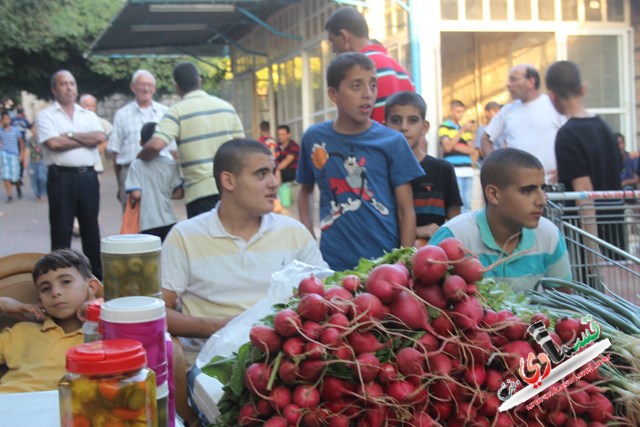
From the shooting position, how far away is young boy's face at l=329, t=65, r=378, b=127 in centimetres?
440

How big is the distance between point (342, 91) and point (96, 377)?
10.2ft

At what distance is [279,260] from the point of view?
3734 millimetres

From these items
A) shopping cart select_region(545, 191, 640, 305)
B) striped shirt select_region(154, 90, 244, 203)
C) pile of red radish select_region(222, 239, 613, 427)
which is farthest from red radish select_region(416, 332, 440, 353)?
striped shirt select_region(154, 90, 244, 203)

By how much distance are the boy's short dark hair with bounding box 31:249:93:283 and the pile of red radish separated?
163 cm

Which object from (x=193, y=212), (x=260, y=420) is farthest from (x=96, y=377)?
(x=193, y=212)

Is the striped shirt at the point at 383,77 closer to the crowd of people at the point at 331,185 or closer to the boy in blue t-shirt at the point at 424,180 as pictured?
the crowd of people at the point at 331,185

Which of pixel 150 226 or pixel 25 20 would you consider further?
pixel 25 20

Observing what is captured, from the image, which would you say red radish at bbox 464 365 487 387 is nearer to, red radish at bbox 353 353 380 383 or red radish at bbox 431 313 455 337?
red radish at bbox 431 313 455 337

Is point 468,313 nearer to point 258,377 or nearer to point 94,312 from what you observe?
point 258,377

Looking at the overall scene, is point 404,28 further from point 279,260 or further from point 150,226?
point 279,260

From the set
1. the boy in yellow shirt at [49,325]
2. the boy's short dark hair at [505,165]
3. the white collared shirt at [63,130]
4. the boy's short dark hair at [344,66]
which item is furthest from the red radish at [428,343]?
the white collared shirt at [63,130]

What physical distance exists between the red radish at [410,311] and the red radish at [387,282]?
2cm

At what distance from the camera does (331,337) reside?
2.00m

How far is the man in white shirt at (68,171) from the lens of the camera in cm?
706
